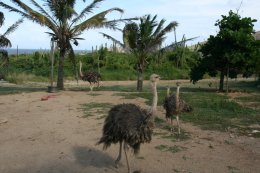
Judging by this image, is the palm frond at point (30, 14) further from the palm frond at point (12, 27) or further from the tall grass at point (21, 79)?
the tall grass at point (21, 79)

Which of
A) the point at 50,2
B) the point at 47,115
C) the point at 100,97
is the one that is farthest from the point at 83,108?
the point at 50,2

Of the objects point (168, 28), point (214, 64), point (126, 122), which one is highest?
point (168, 28)

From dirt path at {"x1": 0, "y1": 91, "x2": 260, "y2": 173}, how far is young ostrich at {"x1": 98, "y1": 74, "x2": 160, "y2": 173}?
56 cm

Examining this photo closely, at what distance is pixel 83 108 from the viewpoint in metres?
14.2

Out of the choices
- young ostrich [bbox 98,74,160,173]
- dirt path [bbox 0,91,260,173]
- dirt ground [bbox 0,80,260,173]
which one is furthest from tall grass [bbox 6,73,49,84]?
young ostrich [bbox 98,74,160,173]

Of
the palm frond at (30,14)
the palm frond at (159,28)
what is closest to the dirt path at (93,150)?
the palm frond at (30,14)

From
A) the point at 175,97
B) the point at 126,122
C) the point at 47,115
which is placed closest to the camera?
the point at 126,122

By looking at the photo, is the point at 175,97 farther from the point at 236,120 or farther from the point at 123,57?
the point at 123,57

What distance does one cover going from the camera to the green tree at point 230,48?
19359 mm

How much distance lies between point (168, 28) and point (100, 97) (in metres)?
6.44

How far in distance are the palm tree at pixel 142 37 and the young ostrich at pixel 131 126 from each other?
13709mm

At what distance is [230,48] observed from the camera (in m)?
19.7

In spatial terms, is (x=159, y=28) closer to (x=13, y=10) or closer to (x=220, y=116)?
Result: (x=13, y=10)

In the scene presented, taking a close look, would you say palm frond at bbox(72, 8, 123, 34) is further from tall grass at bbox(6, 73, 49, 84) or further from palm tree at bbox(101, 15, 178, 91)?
tall grass at bbox(6, 73, 49, 84)
